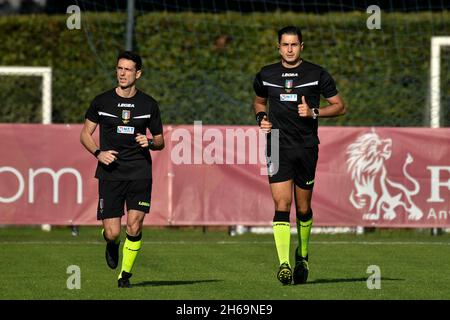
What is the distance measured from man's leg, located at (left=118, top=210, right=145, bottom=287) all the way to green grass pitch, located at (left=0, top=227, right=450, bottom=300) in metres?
0.17

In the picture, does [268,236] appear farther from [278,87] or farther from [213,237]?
[278,87]

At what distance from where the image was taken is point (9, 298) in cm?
1086

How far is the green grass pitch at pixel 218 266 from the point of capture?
37.1ft

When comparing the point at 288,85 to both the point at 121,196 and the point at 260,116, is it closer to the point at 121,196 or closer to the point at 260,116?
the point at 260,116

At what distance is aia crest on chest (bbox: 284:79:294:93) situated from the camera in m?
12.0

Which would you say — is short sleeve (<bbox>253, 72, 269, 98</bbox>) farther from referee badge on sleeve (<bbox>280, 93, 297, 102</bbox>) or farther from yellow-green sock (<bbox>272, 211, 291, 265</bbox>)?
yellow-green sock (<bbox>272, 211, 291, 265</bbox>)

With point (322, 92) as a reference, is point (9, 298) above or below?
below

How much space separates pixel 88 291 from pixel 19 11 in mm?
18624

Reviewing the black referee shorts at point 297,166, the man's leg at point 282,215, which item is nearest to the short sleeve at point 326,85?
the black referee shorts at point 297,166

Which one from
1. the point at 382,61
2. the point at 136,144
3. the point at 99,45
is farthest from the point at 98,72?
the point at 136,144

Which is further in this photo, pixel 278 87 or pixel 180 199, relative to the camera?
pixel 180 199

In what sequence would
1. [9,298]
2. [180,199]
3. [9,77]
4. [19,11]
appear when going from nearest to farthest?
[9,298]
[180,199]
[9,77]
[19,11]

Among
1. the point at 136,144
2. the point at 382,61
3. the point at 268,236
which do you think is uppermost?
the point at 382,61

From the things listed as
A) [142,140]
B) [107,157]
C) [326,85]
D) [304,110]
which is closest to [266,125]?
[304,110]
